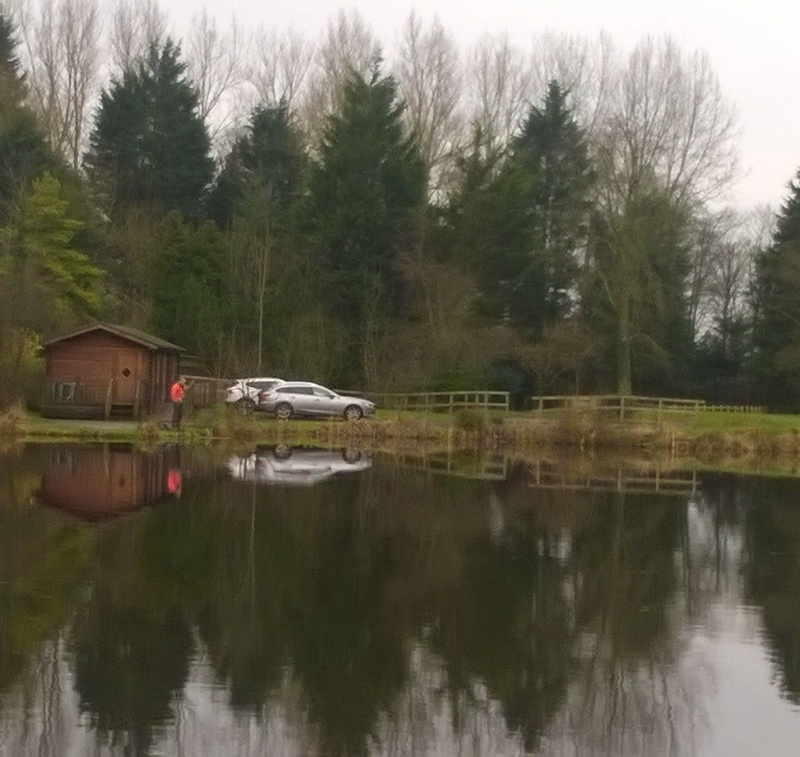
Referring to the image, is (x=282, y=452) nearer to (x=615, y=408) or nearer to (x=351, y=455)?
(x=351, y=455)

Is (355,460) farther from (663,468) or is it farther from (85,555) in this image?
(85,555)

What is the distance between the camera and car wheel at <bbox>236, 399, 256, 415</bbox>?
48125 millimetres

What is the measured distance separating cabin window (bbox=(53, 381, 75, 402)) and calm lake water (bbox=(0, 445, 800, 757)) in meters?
21.5

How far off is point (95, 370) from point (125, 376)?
40.2 inches

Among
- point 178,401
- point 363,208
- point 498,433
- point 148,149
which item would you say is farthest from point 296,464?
point 148,149

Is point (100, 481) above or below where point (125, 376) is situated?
below

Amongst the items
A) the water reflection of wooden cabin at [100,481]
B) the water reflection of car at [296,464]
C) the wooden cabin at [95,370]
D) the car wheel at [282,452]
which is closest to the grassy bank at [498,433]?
the car wheel at [282,452]

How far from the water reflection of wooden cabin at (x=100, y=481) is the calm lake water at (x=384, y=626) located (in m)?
0.18

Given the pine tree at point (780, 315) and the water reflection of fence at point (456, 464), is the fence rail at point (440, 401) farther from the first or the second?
the pine tree at point (780, 315)

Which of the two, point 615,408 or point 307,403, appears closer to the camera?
point 615,408

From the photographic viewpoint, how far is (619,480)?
35.6 meters

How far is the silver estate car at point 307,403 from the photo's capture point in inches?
1955

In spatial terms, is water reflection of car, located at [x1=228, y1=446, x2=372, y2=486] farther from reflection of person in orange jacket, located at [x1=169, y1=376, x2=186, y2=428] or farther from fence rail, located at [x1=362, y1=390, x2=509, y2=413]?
fence rail, located at [x1=362, y1=390, x2=509, y2=413]

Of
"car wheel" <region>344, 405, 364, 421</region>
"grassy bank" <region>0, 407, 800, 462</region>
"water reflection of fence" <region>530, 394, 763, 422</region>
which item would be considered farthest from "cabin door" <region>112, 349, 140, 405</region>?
"water reflection of fence" <region>530, 394, 763, 422</region>
